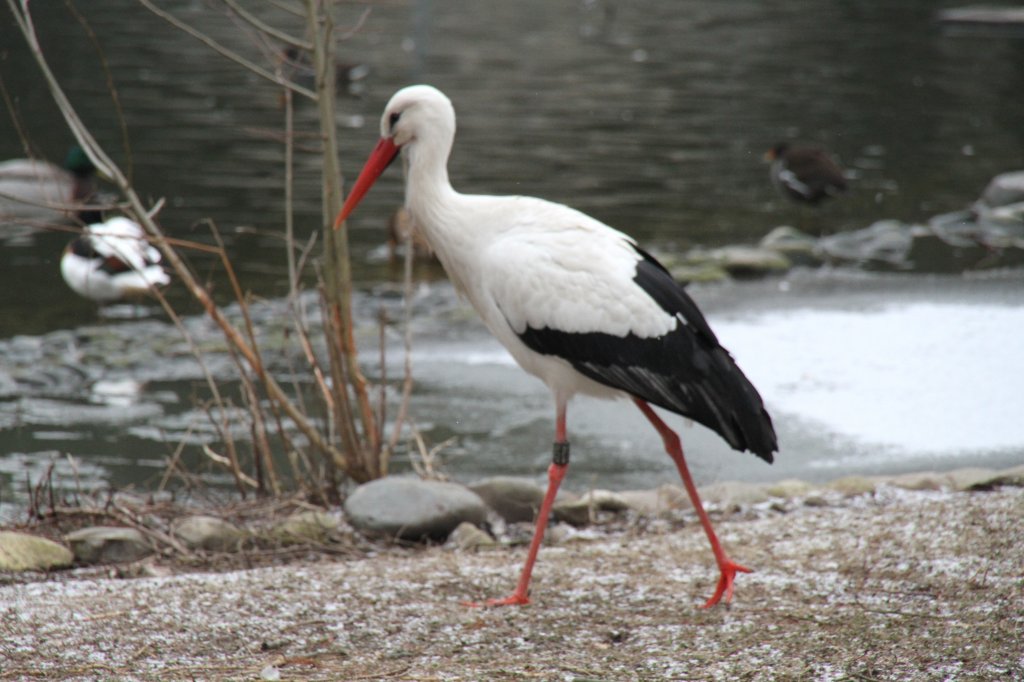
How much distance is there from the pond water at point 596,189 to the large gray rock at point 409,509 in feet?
3.90

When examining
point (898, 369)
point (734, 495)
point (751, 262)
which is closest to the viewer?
point (734, 495)

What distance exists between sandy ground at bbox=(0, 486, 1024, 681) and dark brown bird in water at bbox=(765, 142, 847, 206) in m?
9.73

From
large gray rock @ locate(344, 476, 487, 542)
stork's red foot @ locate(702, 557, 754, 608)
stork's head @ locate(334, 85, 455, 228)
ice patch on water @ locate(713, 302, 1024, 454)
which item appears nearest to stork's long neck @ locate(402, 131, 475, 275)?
stork's head @ locate(334, 85, 455, 228)

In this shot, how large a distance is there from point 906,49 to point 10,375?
2639 centimetres

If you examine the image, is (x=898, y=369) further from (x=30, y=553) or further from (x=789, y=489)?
(x=30, y=553)

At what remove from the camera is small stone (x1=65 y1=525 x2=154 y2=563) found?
5637mm

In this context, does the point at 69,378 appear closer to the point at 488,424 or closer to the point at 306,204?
the point at 488,424

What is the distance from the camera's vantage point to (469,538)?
5.94 meters

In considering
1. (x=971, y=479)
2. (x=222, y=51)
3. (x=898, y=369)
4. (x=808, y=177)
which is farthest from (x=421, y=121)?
(x=808, y=177)

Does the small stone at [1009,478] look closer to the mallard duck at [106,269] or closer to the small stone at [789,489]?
the small stone at [789,489]

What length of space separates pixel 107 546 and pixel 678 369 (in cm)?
261

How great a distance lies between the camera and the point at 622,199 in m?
15.4

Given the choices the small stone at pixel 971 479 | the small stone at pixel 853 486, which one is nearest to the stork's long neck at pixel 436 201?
the small stone at pixel 853 486

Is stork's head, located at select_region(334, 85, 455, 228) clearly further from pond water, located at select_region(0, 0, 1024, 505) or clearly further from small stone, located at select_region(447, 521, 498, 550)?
small stone, located at select_region(447, 521, 498, 550)
